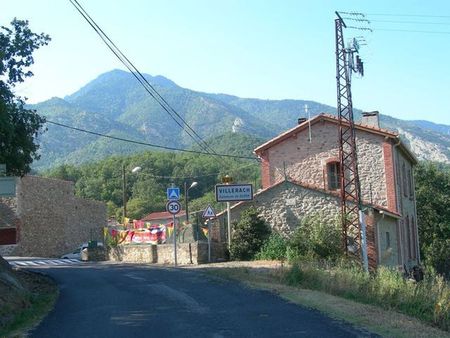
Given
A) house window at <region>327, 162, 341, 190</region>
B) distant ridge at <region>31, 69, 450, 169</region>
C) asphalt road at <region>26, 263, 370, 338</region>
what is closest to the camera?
asphalt road at <region>26, 263, 370, 338</region>

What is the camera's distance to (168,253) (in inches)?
1046

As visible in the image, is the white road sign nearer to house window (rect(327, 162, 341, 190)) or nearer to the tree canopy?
house window (rect(327, 162, 341, 190))

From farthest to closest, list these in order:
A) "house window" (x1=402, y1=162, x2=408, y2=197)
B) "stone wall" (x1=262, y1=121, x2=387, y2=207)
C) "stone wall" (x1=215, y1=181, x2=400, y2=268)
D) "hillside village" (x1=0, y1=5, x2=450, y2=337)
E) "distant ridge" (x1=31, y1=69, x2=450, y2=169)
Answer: "distant ridge" (x1=31, y1=69, x2=450, y2=169) < "house window" (x1=402, y1=162, x2=408, y2=197) < "stone wall" (x1=262, y1=121, x2=387, y2=207) < "stone wall" (x1=215, y1=181, x2=400, y2=268) < "hillside village" (x1=0, y1=5, x2=450, y2=337)

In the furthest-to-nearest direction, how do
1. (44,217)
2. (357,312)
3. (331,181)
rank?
(44,217) < (331,181) < (357,312)

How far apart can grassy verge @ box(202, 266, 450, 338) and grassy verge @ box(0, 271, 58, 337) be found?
4940mm

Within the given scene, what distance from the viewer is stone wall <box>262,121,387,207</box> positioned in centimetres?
3106

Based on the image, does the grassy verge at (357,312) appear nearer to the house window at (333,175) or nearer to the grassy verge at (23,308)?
the grassy verge at (23,308)

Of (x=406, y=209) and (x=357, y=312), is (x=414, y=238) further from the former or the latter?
(x=357, y=312)

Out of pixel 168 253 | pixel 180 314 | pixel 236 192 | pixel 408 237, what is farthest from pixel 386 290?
pixel 408 237

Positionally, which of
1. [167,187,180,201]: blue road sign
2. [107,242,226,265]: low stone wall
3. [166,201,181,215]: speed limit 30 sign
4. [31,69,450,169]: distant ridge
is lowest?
[107,242,226,265]: low stone wall

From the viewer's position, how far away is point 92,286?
16.2 meters

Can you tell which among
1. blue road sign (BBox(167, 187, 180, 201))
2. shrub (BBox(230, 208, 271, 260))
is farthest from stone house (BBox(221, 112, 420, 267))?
blue road sign (BBox(167, 187, 180, 201))

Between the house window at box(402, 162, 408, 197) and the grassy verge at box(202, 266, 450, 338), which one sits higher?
the house window at box(402, 162, 408, 197)

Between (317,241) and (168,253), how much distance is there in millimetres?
6441
